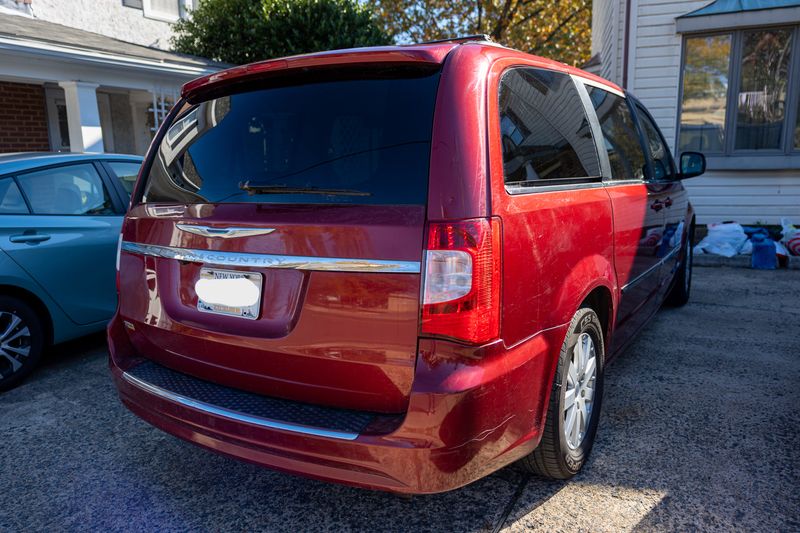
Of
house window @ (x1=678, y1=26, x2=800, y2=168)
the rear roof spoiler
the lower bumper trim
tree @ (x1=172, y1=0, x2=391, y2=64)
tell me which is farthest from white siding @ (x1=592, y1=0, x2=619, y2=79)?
the lower bumper trim

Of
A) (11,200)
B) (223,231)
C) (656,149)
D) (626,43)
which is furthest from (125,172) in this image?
(626,43)

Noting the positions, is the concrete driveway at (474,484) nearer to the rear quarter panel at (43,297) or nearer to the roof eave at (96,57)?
the rear quarter panel at (43,297)

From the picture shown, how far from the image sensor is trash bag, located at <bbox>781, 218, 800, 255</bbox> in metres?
7.59

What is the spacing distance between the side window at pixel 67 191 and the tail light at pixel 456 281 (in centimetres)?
335

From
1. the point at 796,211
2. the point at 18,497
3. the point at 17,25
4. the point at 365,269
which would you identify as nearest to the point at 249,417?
the point at 365,269

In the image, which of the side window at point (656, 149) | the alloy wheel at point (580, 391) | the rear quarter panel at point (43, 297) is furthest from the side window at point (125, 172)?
the side window at point (656, 149)

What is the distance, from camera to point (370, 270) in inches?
75.2

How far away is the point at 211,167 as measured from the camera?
238 cm

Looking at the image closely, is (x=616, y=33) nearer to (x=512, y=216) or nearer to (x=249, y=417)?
(x=512, y=216)

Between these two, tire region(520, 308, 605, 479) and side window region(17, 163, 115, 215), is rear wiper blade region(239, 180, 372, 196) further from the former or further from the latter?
side window region(17, 163, 115, 215)

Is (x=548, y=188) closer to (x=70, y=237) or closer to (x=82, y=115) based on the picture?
(x=70, y=237)

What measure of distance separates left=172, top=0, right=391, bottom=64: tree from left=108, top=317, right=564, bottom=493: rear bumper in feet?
36.1

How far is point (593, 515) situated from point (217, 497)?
5.23 ft

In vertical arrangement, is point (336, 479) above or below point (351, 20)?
below
